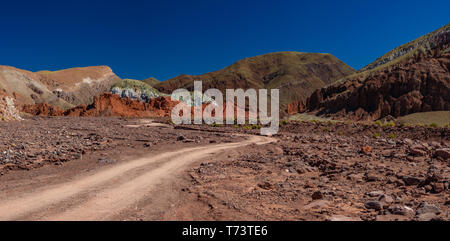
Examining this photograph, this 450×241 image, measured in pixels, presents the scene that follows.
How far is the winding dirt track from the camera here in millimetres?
5734

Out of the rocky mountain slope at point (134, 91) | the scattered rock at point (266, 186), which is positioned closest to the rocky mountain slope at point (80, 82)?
the rocky mountain slope at point (134, 91)

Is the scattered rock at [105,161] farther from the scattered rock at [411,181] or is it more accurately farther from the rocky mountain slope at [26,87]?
the rocky mountain slope at [26,87]

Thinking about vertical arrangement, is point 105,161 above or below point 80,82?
below

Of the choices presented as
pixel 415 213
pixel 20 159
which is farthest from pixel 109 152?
pixel 415 213

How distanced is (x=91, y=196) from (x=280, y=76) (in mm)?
159806

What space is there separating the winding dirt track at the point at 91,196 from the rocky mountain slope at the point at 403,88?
6426 cm

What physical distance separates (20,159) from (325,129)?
28.9 meters

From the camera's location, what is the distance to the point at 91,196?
7.01 m

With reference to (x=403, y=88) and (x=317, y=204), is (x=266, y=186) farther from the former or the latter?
(x=403, y=88)

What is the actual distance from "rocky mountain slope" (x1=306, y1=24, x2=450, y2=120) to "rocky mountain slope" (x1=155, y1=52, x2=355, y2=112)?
175 feet

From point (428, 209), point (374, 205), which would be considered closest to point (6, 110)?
point (374, 205)

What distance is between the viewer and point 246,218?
545cm

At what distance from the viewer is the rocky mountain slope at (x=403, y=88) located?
184 feet
